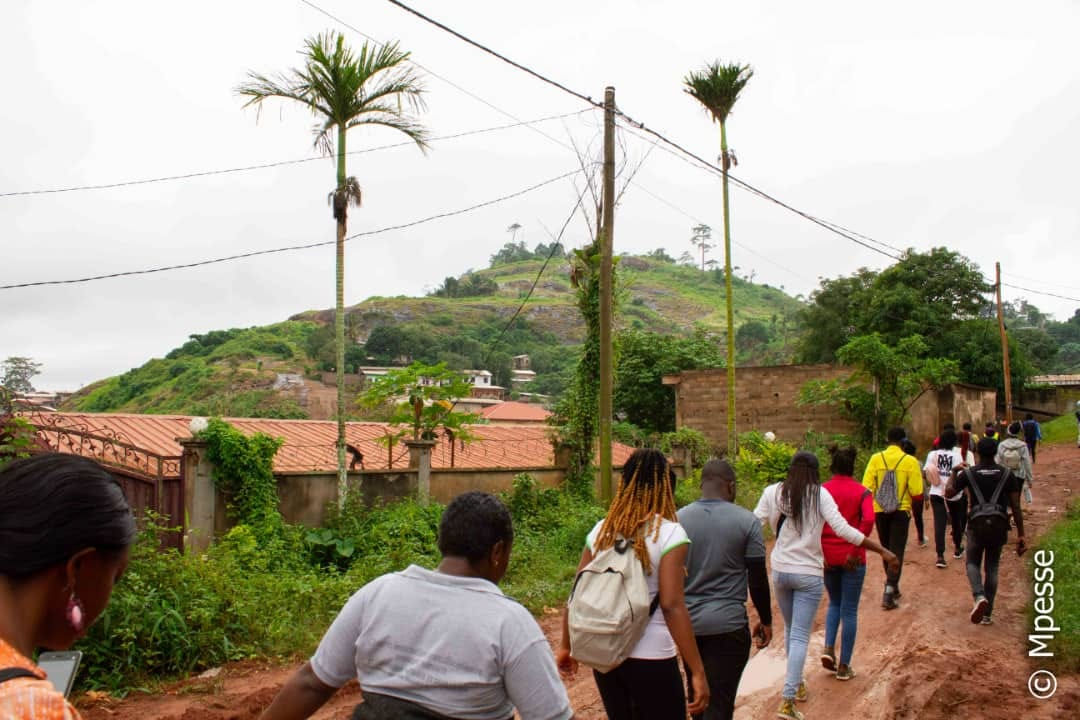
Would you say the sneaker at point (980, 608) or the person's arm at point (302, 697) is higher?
the person's arm at point (302, 697)

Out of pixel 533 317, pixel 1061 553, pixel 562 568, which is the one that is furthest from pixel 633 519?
pixel 533 317

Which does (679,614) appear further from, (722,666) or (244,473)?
(244,473)

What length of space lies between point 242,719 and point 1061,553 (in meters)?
8.44

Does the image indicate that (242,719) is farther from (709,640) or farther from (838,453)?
(838,453)

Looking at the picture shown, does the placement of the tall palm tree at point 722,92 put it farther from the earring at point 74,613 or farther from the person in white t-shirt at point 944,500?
the earring at point 74,613

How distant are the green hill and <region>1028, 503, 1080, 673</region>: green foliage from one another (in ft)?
26.8

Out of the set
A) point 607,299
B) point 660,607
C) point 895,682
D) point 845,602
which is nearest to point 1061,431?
point 607,299

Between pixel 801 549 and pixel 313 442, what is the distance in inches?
577

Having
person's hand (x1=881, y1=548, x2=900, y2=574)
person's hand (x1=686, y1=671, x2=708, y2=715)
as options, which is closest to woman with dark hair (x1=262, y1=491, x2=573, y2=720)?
person's hand (x1=686, y1=671, x2=708, y2=715)

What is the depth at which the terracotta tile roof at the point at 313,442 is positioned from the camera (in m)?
16.1

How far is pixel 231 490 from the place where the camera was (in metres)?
12.6

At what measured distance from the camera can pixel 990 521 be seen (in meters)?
7.57

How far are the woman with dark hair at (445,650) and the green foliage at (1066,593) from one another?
5806mm

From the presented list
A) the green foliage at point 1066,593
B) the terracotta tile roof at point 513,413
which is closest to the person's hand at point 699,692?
the green foliage at point 1066,593
